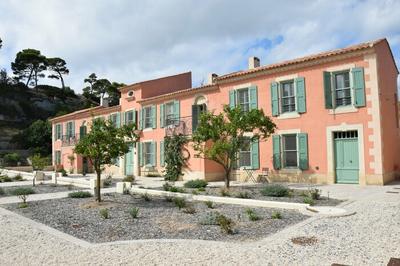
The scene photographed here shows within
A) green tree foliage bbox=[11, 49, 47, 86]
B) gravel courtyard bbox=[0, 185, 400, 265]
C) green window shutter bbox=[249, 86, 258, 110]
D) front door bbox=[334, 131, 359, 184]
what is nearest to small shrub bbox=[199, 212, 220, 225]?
gravel courtyard bbox=[0, 185, 400, 265]

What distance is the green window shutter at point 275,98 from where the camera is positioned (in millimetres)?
17391

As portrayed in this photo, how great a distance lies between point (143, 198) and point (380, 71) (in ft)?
38.8

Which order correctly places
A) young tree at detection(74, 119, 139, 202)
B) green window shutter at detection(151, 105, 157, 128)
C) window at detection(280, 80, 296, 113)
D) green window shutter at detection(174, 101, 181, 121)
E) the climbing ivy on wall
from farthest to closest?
1. green window shutter at detection(151, 105, 157, 128)
2. green window shutter at detection(174, 101, 181, 121)
3. the climbing ivy on wall
4. window at detection(280, 80, 296, 113)
5. young tree at detection(74, 119, 139, 202)

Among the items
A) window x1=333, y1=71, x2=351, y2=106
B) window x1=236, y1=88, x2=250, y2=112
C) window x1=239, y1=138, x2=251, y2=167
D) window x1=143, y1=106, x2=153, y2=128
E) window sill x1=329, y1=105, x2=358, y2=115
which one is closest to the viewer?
window sill x1=329, y1=105, x2=358, y2=115

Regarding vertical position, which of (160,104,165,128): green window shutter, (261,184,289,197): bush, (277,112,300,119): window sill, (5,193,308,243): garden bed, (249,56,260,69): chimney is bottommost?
(5,193,308,243): garden bed

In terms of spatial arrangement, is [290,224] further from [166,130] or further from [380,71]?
[166,130]

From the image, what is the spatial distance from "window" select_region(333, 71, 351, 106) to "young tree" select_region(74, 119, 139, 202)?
9.75m

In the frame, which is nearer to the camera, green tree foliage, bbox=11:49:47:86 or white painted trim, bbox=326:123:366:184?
white painted trim, bbox=326:123:366:184

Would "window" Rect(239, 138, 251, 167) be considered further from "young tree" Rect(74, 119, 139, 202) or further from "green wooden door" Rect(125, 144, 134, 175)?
"green wooden door" Rect(125, 144, 134, 175)

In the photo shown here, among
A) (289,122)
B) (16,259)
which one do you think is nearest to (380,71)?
(289,122)

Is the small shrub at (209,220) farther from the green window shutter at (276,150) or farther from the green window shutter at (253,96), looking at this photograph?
the green window shutter at (253,96)

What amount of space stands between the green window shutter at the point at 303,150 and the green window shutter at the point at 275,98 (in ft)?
5.68

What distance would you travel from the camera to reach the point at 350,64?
1533 cm

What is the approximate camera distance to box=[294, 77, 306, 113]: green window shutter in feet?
54.4
